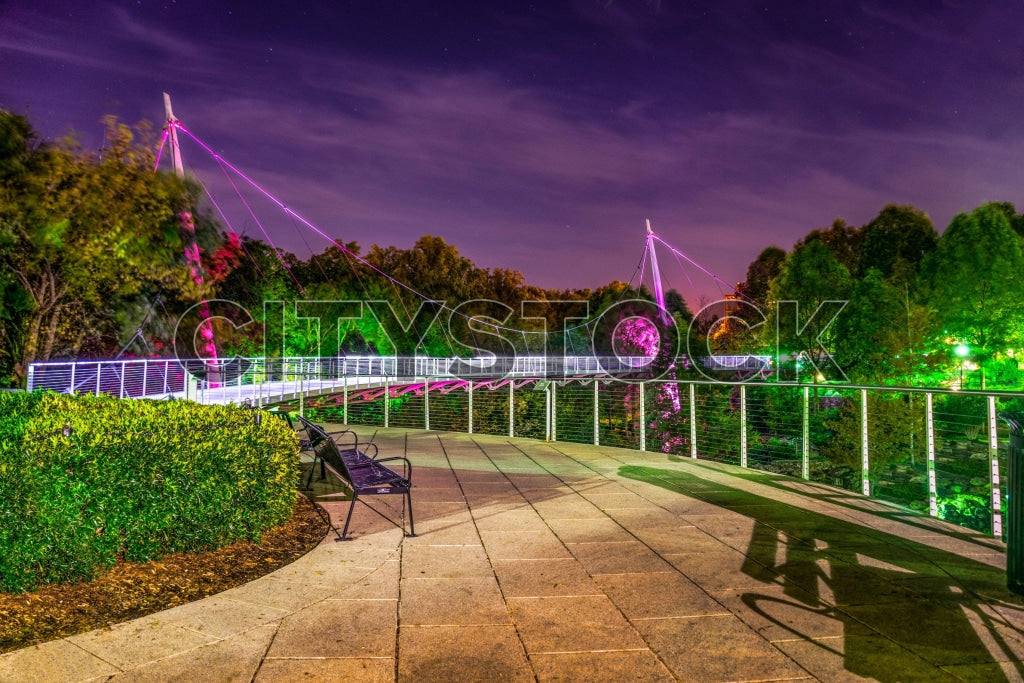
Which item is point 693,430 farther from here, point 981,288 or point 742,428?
point 981,288

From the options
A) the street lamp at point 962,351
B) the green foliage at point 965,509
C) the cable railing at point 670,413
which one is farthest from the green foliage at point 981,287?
the green foliage at point 965,509

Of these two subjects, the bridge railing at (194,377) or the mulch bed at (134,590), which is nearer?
the mulch bed at (134,590)

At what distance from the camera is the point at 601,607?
3938 mm

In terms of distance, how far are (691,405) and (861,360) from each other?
38469 millimetres

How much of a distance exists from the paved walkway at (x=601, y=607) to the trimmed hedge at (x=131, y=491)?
24.4 inches

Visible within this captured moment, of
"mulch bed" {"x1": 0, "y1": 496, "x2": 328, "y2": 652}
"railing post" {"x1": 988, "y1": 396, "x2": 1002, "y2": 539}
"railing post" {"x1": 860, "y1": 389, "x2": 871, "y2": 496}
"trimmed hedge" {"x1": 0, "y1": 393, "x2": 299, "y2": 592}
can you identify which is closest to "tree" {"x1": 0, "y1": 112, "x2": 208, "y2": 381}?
"trimmed hedge" {"x1": 0, "y1": 393, "x2": 299, "y2": 592}

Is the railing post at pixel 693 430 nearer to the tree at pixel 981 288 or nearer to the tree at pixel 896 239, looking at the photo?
the tree at pixel 981 288

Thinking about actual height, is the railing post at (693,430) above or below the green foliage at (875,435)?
above

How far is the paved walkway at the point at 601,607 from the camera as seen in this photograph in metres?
3.18

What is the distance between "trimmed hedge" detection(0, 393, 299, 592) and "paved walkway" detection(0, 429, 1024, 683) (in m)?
0.62

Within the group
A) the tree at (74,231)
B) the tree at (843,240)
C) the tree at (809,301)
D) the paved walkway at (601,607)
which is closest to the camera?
the paved walkway at (601,607)

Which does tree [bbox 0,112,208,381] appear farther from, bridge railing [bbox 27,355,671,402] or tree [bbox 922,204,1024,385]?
tree [bbox 922,204,1024,385]

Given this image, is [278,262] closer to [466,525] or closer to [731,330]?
[466,525]

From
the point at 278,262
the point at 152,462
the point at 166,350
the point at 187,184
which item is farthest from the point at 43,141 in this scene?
the point at 278,262
